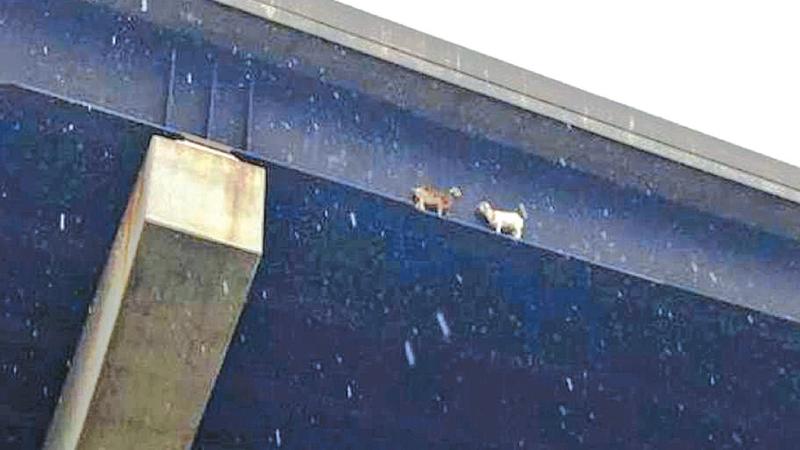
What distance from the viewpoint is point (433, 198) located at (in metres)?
10.5

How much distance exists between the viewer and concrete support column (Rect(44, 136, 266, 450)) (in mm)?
8906

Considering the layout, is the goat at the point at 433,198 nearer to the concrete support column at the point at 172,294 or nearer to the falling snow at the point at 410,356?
the concrete support column at the point at 172,294

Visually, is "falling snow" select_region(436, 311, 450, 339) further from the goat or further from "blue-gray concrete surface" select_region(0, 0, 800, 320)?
the goat

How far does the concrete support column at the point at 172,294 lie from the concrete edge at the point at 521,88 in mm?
1149

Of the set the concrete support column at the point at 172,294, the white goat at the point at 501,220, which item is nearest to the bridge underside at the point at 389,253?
the white goat at the point at 501,220

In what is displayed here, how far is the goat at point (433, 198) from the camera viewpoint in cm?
1041

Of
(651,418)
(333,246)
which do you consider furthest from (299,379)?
(651,418)

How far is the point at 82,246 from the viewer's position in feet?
34.5

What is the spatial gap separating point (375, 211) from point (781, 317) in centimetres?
312

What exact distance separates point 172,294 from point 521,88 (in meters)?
2.73

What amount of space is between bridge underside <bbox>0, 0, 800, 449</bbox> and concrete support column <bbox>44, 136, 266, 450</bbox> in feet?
1.44

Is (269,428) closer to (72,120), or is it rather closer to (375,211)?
(375,211)

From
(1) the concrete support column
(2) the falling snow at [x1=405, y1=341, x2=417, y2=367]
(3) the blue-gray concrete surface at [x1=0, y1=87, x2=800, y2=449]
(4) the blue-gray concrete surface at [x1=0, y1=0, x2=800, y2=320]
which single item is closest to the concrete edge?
(4) the blue-gray concrete surface at [x1=0, y1=0, x2=800, y2=320]

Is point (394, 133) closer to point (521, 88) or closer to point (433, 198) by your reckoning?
point (433, 198)
